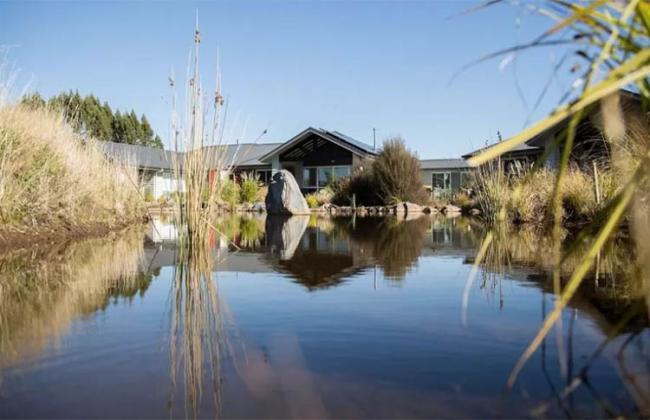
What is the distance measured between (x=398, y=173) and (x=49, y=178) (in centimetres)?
1545

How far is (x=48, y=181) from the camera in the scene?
19.8ft

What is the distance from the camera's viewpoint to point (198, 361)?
184cm

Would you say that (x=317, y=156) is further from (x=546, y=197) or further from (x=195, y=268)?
(x=195, y=268)

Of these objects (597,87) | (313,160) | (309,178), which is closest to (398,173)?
(313,160)

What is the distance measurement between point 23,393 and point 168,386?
15.2 inches

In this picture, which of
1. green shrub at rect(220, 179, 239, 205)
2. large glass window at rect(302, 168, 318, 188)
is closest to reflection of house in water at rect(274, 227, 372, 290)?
green shrub at rect(220, 179, 239, 205)

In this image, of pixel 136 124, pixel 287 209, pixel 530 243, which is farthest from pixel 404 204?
pixel 136 124

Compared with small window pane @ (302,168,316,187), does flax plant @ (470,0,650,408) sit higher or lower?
lower

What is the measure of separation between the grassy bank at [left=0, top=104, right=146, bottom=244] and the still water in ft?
5.92

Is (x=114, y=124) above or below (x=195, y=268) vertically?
above

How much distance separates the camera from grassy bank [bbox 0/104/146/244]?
5402 mm

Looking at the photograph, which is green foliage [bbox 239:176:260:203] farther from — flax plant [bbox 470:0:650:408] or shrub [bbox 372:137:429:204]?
flax plant [bbox 470:0:650:408]

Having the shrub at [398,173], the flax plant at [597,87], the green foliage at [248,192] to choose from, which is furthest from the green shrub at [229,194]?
the flax plant at [597,87]

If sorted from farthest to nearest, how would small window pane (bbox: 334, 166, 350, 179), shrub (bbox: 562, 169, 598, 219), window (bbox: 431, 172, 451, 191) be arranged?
window (bbox: 431, 172, 451, 191), small window pane (bbox: 334, 166, 350, 179), shrub (bbox: 562, 169, 598, 219)
